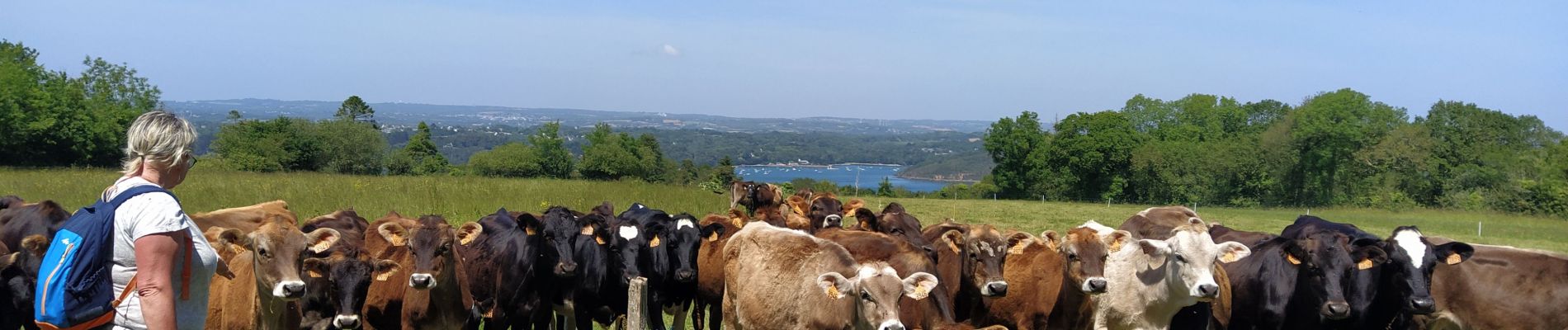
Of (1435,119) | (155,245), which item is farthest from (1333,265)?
(1435,119)

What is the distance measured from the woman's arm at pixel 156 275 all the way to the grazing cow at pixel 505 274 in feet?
20.7

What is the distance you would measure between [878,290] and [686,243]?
3869 millimetres

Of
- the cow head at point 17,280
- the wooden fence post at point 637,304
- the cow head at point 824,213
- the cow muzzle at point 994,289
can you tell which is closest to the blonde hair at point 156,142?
the wooden fence post at point 637,304

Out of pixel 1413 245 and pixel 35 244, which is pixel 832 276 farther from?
pixel 35 244

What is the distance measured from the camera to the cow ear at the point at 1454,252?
9156mm

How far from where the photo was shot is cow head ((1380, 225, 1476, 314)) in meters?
8.82

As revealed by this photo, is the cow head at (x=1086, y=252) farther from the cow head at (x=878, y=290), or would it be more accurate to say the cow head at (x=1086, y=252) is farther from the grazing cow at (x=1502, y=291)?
the grazing cow at (x=1502, y=291)

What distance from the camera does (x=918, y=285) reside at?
Result: 7652mm

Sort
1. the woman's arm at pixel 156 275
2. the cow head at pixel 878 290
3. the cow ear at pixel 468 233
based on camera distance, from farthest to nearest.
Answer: the cow ear at pixel 468 233
the cow head at pixel 878 290
the woman's arm at pixel 156 275

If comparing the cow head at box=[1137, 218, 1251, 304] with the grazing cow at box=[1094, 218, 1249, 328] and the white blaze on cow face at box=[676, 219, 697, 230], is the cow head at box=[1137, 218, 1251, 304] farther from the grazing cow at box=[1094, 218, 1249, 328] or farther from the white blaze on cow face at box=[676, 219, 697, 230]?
the white blaze on cow face at box=[676, 219, 697, 230]

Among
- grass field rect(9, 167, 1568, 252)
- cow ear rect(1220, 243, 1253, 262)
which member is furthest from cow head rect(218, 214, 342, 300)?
grass field rect(9, 167, 1568, 252)

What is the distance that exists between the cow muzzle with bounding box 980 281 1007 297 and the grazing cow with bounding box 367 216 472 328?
4.66m

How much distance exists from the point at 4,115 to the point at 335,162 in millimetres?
15271

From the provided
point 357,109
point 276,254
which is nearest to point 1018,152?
point 357,109
